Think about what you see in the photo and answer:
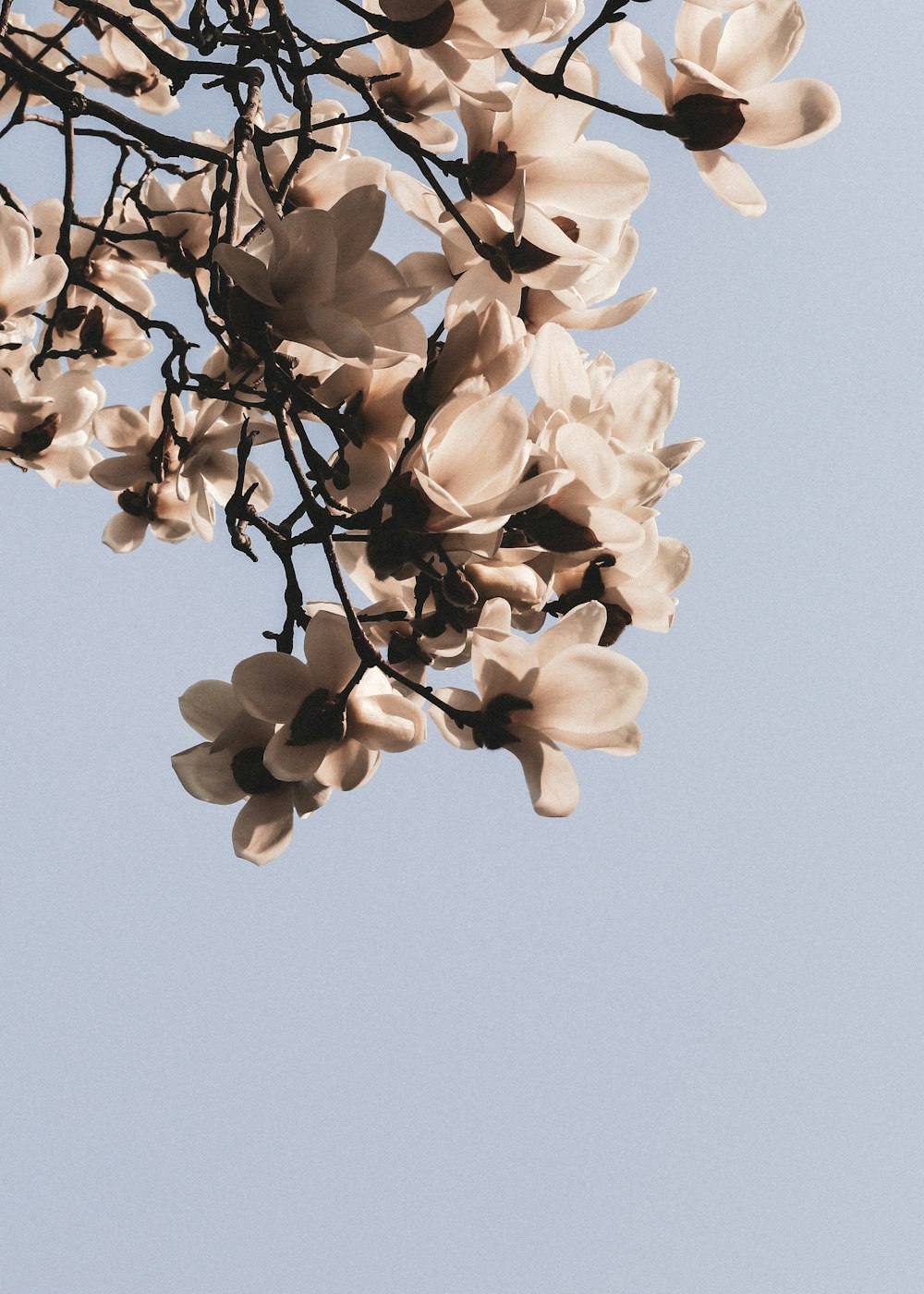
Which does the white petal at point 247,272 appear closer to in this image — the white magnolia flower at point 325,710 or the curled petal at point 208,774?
the white magnolia flower at point 325,710

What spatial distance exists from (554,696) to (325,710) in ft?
0.61

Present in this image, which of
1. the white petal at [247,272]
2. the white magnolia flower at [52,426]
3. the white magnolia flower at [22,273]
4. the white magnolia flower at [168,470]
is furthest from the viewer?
the white magnolia flower at [52,426]

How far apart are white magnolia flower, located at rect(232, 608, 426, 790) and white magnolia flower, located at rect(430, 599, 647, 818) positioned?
76 mm

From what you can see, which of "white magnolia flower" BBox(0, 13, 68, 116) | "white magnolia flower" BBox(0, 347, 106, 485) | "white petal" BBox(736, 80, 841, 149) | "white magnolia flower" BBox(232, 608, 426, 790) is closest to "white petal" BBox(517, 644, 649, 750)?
"white magnolia flower" BBox(232, 608, 426, 790)

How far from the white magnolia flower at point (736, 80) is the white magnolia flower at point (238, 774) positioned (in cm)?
60

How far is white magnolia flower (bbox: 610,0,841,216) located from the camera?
34.3 inches

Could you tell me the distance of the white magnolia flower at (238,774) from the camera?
0.95 metres

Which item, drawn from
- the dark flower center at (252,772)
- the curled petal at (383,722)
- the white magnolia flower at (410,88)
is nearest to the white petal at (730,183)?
the white magnolia flower at (410,88)

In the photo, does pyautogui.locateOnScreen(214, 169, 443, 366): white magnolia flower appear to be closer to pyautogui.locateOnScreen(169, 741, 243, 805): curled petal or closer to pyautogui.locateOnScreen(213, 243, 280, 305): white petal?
pyautogui.locateOnScreen(213, 243, 280, 305): white petal

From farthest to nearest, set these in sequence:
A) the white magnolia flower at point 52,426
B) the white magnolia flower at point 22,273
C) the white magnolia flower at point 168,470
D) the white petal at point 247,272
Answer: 1. the white magnolia flower at point 52,426
2. the white magnolia flower at point 168,470
3. the white magnolia flower at point 22,273
4. the white petal at point 247,272

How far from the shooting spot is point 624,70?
34.7 inches

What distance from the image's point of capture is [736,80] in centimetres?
89

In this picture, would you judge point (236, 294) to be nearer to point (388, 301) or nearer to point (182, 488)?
point (388, 301)

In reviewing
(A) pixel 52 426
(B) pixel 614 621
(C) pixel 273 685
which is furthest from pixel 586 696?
(A) pixel 52 426
